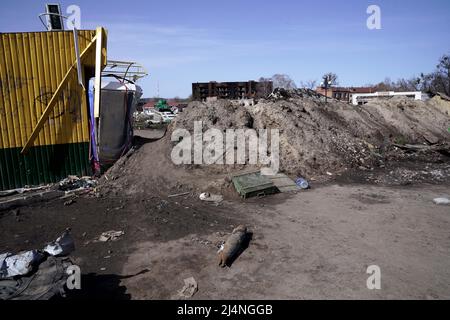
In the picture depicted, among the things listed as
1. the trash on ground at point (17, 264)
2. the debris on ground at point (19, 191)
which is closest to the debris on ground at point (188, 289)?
the trash on ground at point (17, 264)

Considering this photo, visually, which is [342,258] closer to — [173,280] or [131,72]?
[173,280]

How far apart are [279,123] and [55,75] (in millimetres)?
7674

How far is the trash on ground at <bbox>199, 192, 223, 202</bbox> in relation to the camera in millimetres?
8281

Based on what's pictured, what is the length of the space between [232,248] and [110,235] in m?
2.59

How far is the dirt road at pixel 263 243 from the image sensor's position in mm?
4246

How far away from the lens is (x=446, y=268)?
457 cm

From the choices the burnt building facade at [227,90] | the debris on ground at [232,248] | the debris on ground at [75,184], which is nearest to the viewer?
the debris on ground at [232,248]

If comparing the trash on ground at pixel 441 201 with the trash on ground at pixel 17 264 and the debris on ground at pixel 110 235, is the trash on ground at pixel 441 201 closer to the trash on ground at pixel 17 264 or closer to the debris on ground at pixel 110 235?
the debris on ground at pixel 110 235

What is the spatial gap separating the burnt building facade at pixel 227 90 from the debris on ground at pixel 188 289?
535 inches

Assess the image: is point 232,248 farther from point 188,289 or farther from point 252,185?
point 252,185

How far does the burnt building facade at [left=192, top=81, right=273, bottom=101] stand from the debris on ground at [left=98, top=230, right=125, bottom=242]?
11958 mm

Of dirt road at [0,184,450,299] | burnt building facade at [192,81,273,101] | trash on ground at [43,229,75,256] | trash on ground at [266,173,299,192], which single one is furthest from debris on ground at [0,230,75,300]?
burnt building facade at [192,81,273,101]

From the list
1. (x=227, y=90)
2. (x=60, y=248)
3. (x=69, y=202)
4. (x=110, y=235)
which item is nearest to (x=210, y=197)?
(x=110, y=235)

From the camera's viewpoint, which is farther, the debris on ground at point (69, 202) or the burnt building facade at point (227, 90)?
the burnt building facade at point (227, 90)
